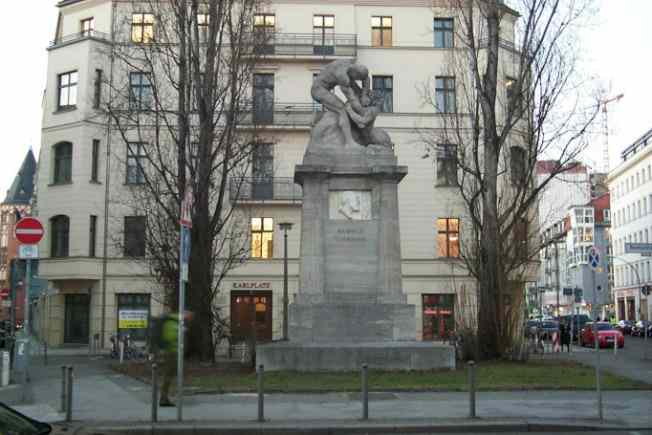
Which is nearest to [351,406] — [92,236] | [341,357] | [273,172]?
[341,357]

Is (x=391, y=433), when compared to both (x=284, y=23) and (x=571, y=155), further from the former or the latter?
(x=284, y=23)

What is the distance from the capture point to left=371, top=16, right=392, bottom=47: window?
1806 inches

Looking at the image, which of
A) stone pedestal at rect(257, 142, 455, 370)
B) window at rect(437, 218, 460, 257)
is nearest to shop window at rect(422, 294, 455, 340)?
window at rect(437, 218, 460, 257)

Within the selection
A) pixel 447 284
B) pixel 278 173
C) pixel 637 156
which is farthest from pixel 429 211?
pixel 637 156

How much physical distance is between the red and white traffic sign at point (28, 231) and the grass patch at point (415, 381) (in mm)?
4622

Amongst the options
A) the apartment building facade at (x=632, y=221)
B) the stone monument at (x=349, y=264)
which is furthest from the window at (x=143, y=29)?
the apartment building facade at (x=632, y=221)

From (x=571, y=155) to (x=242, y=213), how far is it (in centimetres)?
2150

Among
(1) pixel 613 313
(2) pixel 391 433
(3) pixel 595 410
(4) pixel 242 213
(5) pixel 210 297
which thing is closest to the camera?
(2) pixel 391 433

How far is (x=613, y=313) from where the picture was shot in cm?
10188

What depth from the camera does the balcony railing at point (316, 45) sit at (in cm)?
4450

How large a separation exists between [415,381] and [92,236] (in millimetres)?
30371

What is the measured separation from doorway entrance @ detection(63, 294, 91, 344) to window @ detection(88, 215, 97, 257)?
2644 millimetres

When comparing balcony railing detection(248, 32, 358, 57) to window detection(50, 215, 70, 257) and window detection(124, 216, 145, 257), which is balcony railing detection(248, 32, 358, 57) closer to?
window detection(124, 216, 145, 257)

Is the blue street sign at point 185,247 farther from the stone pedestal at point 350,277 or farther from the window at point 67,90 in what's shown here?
the window at point 67,90
